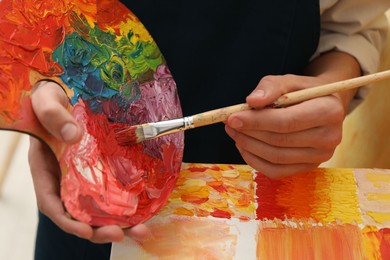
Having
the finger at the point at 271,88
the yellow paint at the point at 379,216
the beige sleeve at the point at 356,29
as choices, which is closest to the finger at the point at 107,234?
the finger at the point at 271,88

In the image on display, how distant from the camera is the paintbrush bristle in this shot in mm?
586

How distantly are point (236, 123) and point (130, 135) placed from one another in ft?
0.39

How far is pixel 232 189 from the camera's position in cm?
65

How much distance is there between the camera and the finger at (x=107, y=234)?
1.57 ft

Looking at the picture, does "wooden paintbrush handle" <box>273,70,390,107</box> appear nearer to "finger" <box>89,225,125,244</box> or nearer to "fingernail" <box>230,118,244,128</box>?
"fingernail" <box>230,118,244,128</box>

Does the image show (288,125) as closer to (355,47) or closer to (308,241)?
(308,241)

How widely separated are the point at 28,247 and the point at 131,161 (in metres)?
0.88

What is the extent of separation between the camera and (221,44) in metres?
0.69

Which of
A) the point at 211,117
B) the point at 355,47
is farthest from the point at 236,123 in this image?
the point at 355,47

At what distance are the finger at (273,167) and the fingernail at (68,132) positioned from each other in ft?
0.80

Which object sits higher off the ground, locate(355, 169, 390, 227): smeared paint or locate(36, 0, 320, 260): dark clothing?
locate(36, 0, 320, 260): dark clothing

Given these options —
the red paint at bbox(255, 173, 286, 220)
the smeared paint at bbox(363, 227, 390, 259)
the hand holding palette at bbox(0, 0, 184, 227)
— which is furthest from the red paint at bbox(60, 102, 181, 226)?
the smeared paint at bbox(363, 227, 390, 259)

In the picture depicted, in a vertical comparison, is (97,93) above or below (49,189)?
above

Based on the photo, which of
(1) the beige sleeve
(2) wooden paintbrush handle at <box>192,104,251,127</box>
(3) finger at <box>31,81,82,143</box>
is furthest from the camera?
(1) the beige sleeve
